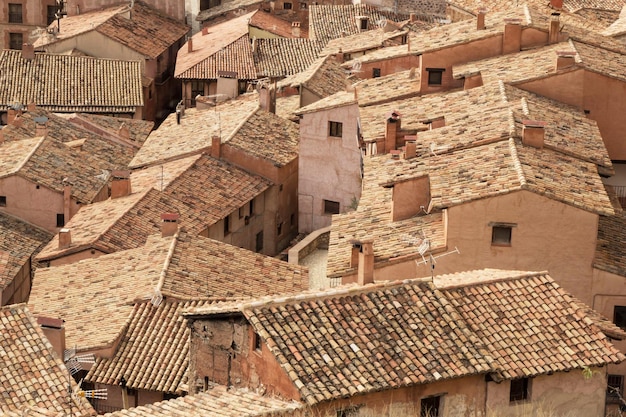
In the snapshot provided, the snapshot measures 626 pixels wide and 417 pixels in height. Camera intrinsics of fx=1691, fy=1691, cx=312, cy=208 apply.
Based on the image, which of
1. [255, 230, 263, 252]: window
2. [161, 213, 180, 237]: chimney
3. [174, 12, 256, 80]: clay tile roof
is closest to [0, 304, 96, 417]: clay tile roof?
[161, 213, 180, 237]: chimney

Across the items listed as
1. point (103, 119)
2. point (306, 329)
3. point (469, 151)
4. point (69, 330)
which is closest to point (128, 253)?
point (69, 330)

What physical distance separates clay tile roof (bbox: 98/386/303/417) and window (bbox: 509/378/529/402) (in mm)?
4120

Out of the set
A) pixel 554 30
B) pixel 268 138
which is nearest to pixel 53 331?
pixel 554 30

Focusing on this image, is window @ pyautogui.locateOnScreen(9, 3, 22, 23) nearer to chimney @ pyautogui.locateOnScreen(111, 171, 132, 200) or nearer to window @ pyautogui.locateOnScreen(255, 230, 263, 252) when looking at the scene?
window @ pyautogui.locateOnScreen(255, 230, 263, 252)

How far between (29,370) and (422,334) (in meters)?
7.13

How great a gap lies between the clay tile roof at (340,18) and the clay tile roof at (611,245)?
3100cm

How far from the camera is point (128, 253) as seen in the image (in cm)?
4072

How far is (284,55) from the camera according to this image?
214 ft

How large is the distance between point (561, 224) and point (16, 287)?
17097mm

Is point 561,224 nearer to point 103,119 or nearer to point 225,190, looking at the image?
point 225,190

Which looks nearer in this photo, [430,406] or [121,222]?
[430,406]

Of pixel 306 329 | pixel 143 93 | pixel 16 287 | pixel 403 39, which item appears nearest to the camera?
pixel 306 329

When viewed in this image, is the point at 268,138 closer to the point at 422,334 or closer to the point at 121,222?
the point at 121,222

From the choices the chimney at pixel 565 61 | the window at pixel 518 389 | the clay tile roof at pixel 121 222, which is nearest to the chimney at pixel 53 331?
the window at pixel 518 389
